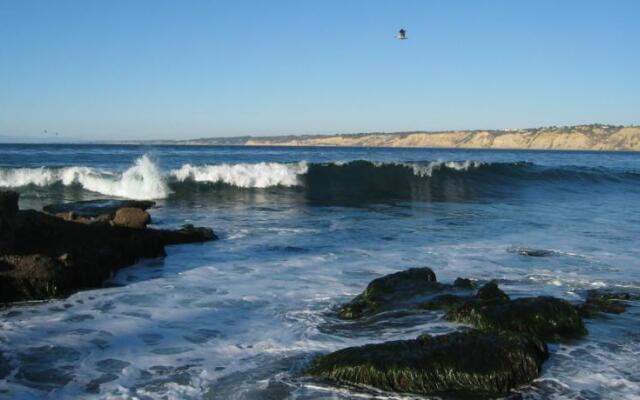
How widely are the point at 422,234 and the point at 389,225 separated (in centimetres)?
166

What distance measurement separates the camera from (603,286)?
8617 mm

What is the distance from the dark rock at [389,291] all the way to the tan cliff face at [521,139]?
151 m

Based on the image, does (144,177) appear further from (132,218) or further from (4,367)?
(4,367)

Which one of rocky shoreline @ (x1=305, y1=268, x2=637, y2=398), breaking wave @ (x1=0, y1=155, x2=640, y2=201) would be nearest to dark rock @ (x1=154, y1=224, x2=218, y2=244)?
rocky shoreline @ (x1=305, y1=268, x2=637, y2=398)

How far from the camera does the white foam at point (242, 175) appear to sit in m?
27.6

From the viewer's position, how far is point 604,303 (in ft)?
23.8

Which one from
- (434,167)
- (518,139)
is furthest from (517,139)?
(434,167)

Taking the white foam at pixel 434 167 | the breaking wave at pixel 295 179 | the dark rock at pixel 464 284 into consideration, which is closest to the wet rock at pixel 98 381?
the dark rock at pixel 464 284

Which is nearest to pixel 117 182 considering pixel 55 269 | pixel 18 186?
pixel 18 186

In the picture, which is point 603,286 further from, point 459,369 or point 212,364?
point 212,364

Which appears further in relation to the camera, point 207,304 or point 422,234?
point 422,234

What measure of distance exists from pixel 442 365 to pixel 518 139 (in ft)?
522

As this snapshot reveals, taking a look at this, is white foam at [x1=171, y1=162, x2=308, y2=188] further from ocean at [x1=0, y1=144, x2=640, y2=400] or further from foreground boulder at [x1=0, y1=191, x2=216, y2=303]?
foreground boulder at [x1=0, y1=191, x2=216, y2=303]

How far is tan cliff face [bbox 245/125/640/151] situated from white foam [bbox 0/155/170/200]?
13810cm
